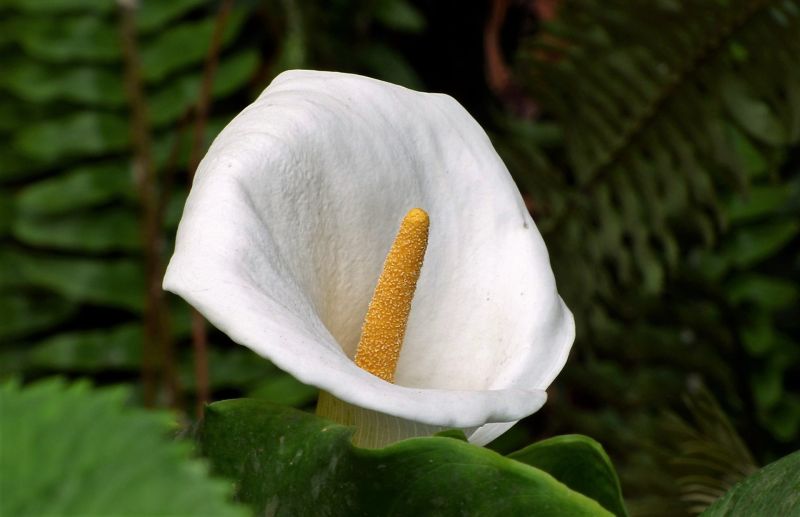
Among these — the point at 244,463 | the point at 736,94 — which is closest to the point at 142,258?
the point at 736,94

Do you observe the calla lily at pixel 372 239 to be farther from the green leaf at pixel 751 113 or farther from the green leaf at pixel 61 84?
the green leaf at pixel 61 84

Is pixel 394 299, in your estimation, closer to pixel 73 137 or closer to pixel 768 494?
pixel 768 494

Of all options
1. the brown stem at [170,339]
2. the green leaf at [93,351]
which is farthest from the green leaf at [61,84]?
the green leaf at [93,351]

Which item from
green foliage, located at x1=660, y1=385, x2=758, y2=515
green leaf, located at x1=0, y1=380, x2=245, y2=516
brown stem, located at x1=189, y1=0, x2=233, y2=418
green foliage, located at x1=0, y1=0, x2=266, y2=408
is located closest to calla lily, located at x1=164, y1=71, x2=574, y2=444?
green leaf, located at x1=0, y1=380, x2=245, y2=516

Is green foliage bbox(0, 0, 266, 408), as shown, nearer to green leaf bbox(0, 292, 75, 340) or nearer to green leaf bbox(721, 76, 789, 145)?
green leaf bbox(0, 292, 75, 340)

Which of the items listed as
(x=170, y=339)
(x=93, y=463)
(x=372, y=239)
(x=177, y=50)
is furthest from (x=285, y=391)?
(x=93, y=463)

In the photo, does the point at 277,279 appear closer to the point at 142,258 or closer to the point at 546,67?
the point at 546,67
